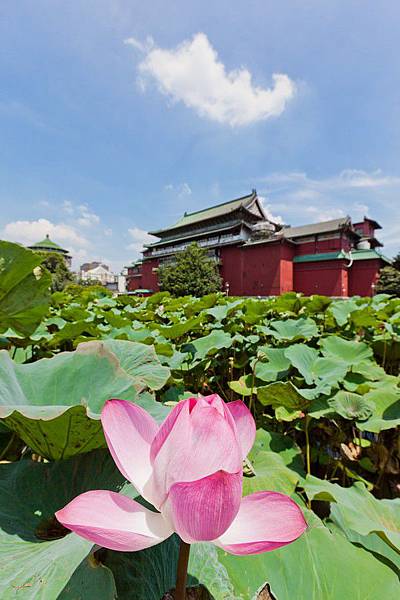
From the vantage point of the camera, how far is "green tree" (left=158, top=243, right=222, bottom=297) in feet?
53.0

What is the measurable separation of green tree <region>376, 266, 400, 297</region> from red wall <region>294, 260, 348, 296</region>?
1569 mm

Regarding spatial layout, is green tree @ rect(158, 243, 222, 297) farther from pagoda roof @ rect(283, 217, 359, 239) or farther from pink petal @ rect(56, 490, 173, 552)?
pink petal @ rect(56, 490, 173, 552)

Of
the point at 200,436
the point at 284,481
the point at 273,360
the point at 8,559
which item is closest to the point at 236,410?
the point at 200,436

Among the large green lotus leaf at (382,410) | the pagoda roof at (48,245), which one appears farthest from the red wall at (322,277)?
the pagoda roof at (48,245)

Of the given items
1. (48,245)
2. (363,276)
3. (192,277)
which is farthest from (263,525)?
(48,245)

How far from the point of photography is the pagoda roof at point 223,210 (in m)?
21.7

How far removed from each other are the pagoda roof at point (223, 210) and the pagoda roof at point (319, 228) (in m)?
3.60

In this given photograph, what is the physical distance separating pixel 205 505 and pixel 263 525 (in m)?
0.05

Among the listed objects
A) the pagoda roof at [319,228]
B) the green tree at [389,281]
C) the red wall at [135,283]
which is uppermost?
the pagoda roof at [319,228]

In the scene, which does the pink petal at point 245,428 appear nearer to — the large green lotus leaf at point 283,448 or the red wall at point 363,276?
the large green lotus leaf at point 283,448

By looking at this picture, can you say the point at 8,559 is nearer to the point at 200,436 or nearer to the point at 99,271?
the point at 200,436

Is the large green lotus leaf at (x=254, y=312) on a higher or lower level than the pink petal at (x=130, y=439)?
higher

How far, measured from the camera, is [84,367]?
51 centimetres

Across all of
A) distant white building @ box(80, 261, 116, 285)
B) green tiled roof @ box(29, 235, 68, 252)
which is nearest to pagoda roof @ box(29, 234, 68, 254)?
green tiled roof @ box(29, 235, 68, 252)
